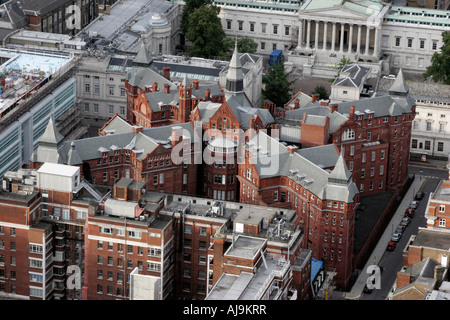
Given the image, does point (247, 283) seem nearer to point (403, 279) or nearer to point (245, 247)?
point (245, 247)

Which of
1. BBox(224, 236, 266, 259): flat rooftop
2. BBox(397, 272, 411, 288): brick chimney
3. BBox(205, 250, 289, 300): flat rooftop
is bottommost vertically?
BBox(397, 272, 411, 288): brick chimney

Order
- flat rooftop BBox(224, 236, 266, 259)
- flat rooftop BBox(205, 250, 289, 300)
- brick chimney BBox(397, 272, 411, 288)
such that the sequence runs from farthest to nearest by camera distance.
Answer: brick chimney BBox(397, 272, 411, 288) → flat rooftop BBox(224, 236, 266, 259) → flat rooftop BBox(205, 250, 289, 300)

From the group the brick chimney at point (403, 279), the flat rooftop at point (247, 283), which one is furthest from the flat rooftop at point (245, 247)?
the brick chimney at point (403, 279)

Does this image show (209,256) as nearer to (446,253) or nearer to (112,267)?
(112,267)

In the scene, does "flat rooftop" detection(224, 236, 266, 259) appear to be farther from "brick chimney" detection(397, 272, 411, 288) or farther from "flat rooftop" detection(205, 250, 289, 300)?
"brick chimney" detection(397, 272, 411, 288)

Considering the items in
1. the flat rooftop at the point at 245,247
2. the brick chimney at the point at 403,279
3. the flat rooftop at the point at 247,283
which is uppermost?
the flat rooftop at the point at 245,247

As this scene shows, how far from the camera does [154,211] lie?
198 meters

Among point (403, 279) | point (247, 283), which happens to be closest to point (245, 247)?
point (247, 283)

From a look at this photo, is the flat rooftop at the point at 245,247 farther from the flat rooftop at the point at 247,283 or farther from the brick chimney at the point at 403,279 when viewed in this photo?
the brick chimney at the point at 403,279

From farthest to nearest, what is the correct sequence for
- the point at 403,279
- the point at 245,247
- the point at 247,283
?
the point at 403,279
the point at 245,247
the point at 247,283

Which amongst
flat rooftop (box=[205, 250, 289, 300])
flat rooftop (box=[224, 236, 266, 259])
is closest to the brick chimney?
flat rooftop (box=[205, 250, 289, 300])

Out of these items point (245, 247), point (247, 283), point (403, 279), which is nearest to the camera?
point (247, 283)

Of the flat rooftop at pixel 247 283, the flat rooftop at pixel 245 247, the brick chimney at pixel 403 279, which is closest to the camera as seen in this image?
the flat rooftop at pixel 247 283
